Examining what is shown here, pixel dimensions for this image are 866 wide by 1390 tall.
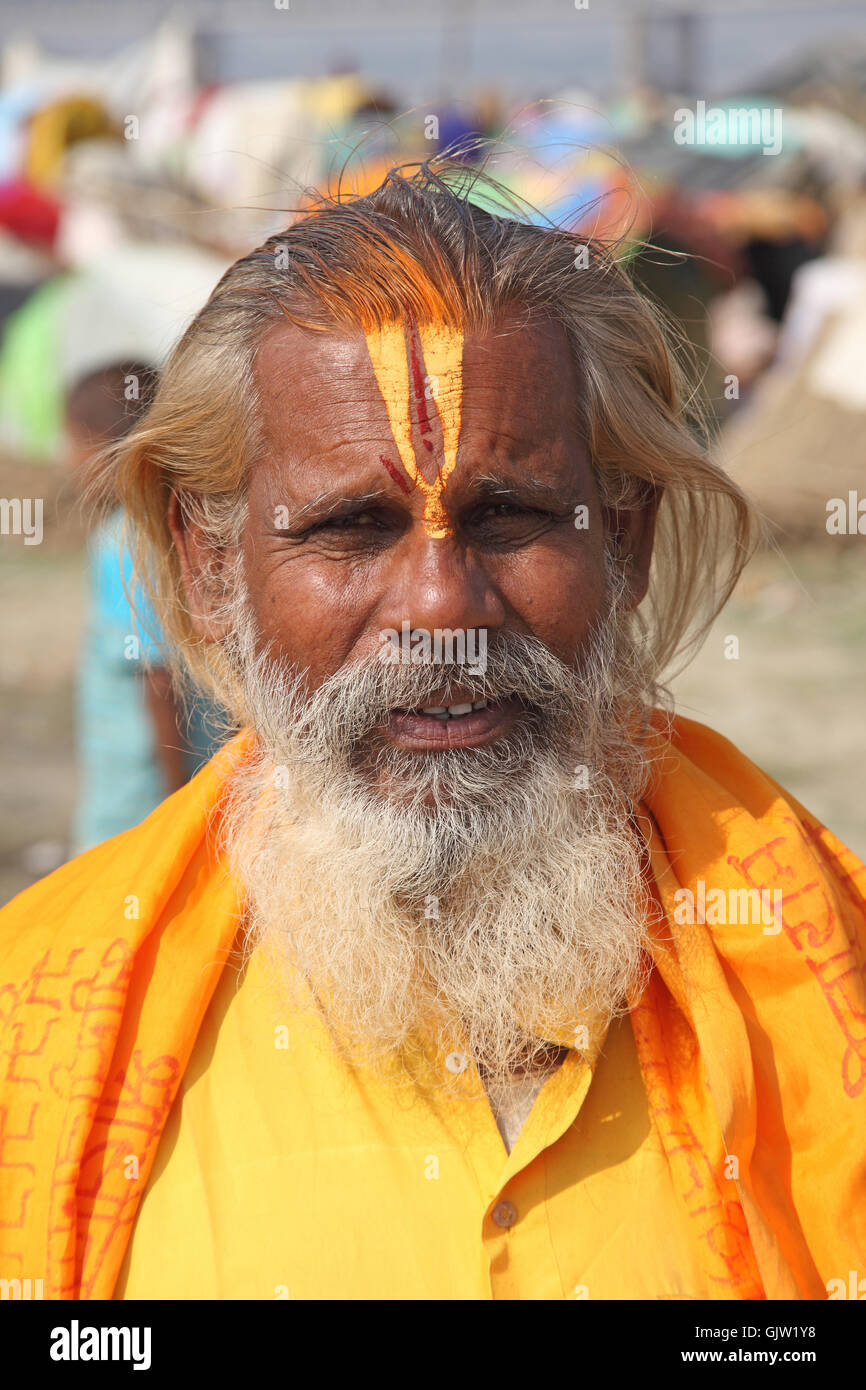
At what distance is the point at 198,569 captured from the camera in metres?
2.20

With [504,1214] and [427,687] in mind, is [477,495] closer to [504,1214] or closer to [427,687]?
[427,687]

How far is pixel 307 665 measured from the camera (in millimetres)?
1961

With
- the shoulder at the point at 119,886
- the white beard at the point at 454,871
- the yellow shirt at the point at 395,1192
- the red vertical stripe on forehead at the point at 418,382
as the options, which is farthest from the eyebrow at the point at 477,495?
the yellow shirt at the point at 395,1192

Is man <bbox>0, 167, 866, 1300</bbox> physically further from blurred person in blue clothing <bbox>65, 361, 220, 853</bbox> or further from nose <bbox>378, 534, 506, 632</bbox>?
blurred person in blue clothing <bbox>65, 361, 220, 853</bbox>

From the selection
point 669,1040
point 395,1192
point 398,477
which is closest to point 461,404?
point 398,477

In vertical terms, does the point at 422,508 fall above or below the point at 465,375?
below

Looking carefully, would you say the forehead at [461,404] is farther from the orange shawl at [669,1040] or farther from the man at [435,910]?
the orange shawl at [669,1040]

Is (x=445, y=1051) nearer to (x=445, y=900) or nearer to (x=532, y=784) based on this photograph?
(x=445, y=900)

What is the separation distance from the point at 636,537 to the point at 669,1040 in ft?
2.73

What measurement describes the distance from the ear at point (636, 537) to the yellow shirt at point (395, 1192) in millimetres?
799

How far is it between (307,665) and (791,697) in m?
6.58

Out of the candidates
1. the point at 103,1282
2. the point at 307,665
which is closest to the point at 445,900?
the point at 307,665

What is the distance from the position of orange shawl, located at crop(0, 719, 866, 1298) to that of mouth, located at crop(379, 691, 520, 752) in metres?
0.38

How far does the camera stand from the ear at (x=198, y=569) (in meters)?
2.17
